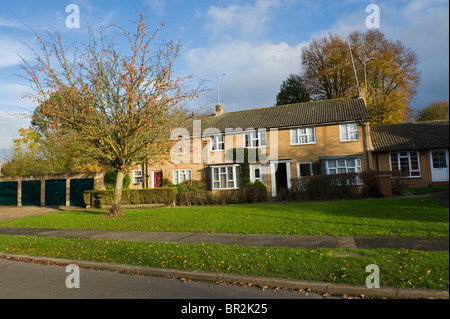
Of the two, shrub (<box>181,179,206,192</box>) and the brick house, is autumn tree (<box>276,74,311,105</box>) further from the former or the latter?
shrub (<box>181,179,206,192</box>)

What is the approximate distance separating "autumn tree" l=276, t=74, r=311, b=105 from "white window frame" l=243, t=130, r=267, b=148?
18086 mm

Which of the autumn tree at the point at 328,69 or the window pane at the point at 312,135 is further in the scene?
the autumn tree at the point at 328,69

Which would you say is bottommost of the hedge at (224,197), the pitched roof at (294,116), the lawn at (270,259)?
the lawn at (270,259)

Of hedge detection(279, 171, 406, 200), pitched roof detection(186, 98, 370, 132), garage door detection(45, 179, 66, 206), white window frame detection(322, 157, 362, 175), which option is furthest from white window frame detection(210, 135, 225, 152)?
garage door detection(45, 179, 66, 206)

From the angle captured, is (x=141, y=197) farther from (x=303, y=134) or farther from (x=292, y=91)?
(x=292, y=91)

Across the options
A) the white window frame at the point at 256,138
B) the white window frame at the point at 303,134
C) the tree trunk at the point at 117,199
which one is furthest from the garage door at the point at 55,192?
the white window frame at the point at 303,134

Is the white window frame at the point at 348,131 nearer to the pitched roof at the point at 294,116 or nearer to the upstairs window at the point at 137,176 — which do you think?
the pitched roof at the point at 294,116

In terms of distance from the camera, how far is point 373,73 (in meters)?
35.8

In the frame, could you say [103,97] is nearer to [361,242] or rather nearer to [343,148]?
[361,242]

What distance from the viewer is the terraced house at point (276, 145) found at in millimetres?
24391

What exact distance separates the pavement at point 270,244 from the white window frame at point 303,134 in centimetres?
1667

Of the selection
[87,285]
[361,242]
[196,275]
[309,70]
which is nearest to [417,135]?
[309,70]

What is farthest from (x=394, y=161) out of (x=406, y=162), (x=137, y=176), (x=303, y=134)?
(x=137, y=176)

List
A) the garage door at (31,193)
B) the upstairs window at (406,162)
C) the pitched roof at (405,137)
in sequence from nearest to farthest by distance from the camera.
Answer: the pitched roof at (405,137) < the upstairs window at (406,162) < the garage door at (31,193)
